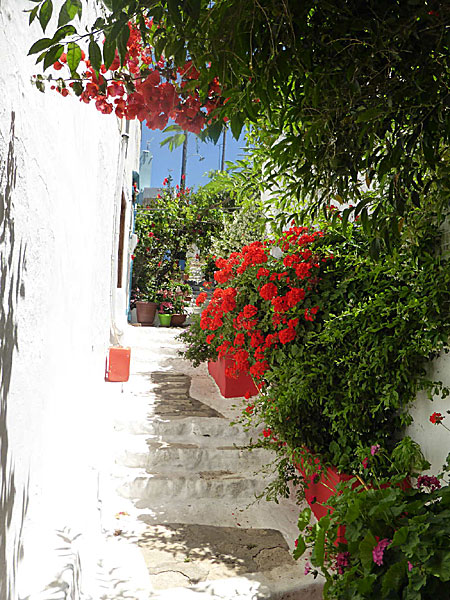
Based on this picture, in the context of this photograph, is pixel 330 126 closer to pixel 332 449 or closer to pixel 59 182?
pixel 59 182

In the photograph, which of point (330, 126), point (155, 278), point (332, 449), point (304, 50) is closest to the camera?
point (304, 50)

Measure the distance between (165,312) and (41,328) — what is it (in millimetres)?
8641

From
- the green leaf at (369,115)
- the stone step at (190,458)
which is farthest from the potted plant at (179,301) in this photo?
the green leaf at (369,115)

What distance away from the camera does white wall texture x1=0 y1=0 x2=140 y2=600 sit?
1.43 m

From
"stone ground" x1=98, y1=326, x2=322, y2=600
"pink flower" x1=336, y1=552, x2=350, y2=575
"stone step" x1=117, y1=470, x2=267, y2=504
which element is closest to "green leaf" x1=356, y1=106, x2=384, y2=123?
"pink flower" x1=336, y1=552, x2=350, y2=575

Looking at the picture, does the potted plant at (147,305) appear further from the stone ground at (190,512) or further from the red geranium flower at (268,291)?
the red geranium flower at (268,291)

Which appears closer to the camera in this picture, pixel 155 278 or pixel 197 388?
pixel 197 388

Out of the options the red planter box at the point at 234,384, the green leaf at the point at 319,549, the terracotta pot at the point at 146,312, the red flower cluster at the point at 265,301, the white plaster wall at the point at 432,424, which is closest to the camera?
the green leaf at the point at 319,549

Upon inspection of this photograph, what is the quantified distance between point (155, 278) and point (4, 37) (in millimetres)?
9842

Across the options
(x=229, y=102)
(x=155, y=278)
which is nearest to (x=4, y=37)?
(x=229, y=102)

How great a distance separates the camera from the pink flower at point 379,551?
1727 mm

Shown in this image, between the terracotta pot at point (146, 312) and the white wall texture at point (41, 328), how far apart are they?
23.4 ft

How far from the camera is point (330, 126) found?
1.84 metres

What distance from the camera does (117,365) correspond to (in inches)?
209
